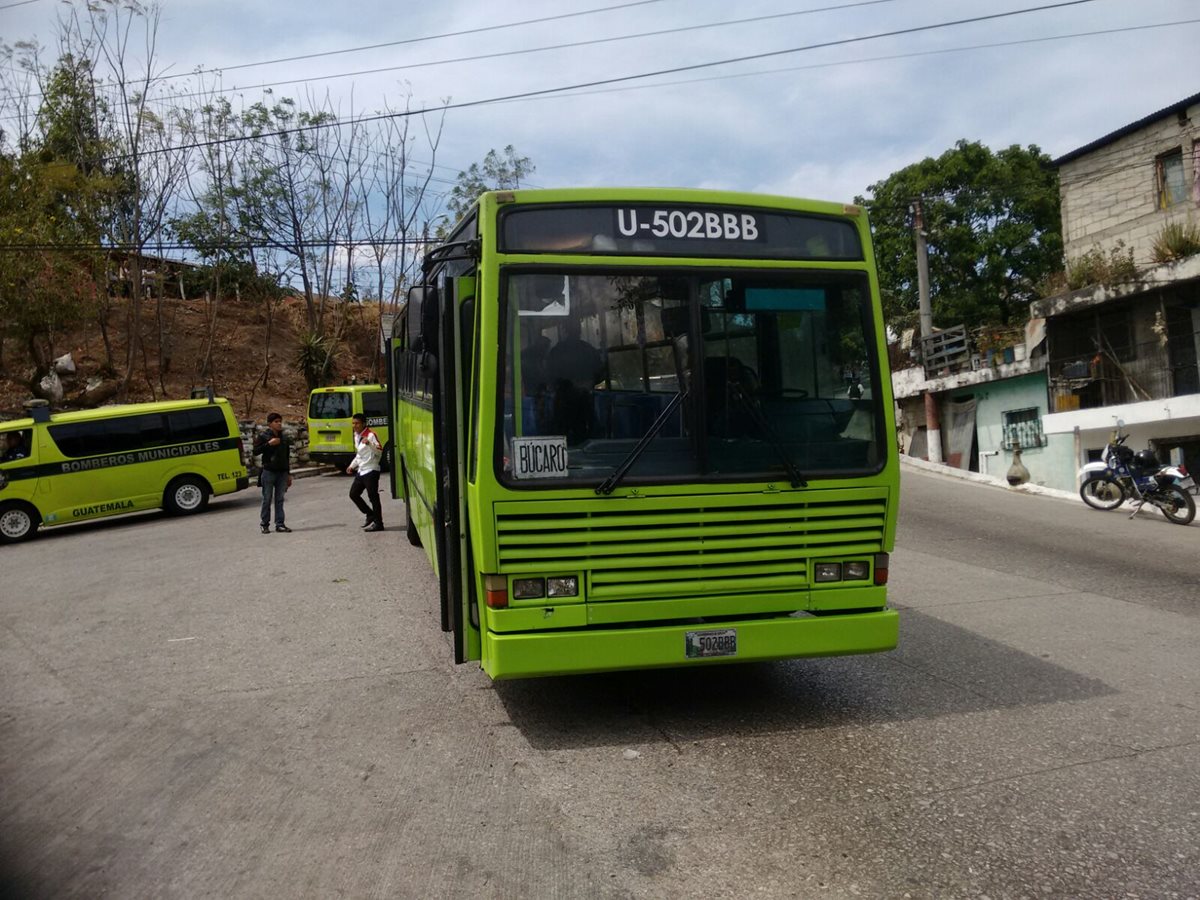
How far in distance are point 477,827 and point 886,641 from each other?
100 inches

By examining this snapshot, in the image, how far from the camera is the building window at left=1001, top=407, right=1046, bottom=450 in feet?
89.2

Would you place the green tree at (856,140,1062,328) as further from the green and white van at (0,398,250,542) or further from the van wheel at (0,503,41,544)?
the van wheel at (0,503,41,544)

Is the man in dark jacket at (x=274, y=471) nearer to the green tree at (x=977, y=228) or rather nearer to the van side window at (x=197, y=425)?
the van side window at (x=197, y=425)

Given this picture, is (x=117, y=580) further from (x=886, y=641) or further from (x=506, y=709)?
(x=886, y=641)

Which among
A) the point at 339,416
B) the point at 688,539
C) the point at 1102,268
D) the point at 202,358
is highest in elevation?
the point at 1102,268

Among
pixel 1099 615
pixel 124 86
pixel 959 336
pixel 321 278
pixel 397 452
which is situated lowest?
pixel 1099 615

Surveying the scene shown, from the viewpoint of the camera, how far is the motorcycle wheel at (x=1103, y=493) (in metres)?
16.0

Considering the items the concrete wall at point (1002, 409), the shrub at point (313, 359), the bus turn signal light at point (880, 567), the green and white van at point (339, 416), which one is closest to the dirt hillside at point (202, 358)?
the shrub at point (313, 359)

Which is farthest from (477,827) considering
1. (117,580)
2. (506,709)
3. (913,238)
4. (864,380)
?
(913,238)

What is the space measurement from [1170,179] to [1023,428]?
23.6 feet

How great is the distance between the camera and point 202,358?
1388 inches

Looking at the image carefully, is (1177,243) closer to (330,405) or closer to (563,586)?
(330,405)

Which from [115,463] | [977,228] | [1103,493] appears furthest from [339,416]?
[977,228]

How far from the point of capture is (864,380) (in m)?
5.75
